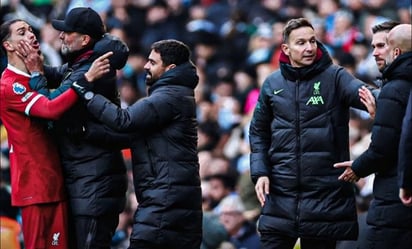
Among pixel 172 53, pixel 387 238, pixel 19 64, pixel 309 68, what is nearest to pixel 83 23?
pixel 19 64

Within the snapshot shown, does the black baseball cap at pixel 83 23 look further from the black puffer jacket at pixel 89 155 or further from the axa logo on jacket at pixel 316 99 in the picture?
the axa logo on jacket at pixel 316 99

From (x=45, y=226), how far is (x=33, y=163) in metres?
0.51

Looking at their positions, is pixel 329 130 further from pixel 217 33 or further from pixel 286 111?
pixel 217 33

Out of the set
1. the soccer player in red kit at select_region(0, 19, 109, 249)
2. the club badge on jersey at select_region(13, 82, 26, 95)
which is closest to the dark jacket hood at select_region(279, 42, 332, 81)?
the soccer player in red kit at select_region(0, 19, 109, 249)

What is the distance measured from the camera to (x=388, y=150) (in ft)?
29.5

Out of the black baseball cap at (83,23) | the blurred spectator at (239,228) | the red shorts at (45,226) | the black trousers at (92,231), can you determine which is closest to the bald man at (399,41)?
the black baseball cap at (83,23)

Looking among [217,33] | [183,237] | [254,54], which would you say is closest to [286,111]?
[183,237]

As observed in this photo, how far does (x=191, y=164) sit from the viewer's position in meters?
9.94

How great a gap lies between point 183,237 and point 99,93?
1.31 m

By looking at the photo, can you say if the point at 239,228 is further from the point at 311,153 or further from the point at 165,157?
the point at 311,153

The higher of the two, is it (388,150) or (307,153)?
(388,150)

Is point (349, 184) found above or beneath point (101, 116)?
beneath

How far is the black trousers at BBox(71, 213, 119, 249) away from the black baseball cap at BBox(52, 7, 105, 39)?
1.45m

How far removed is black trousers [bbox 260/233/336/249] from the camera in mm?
9672
